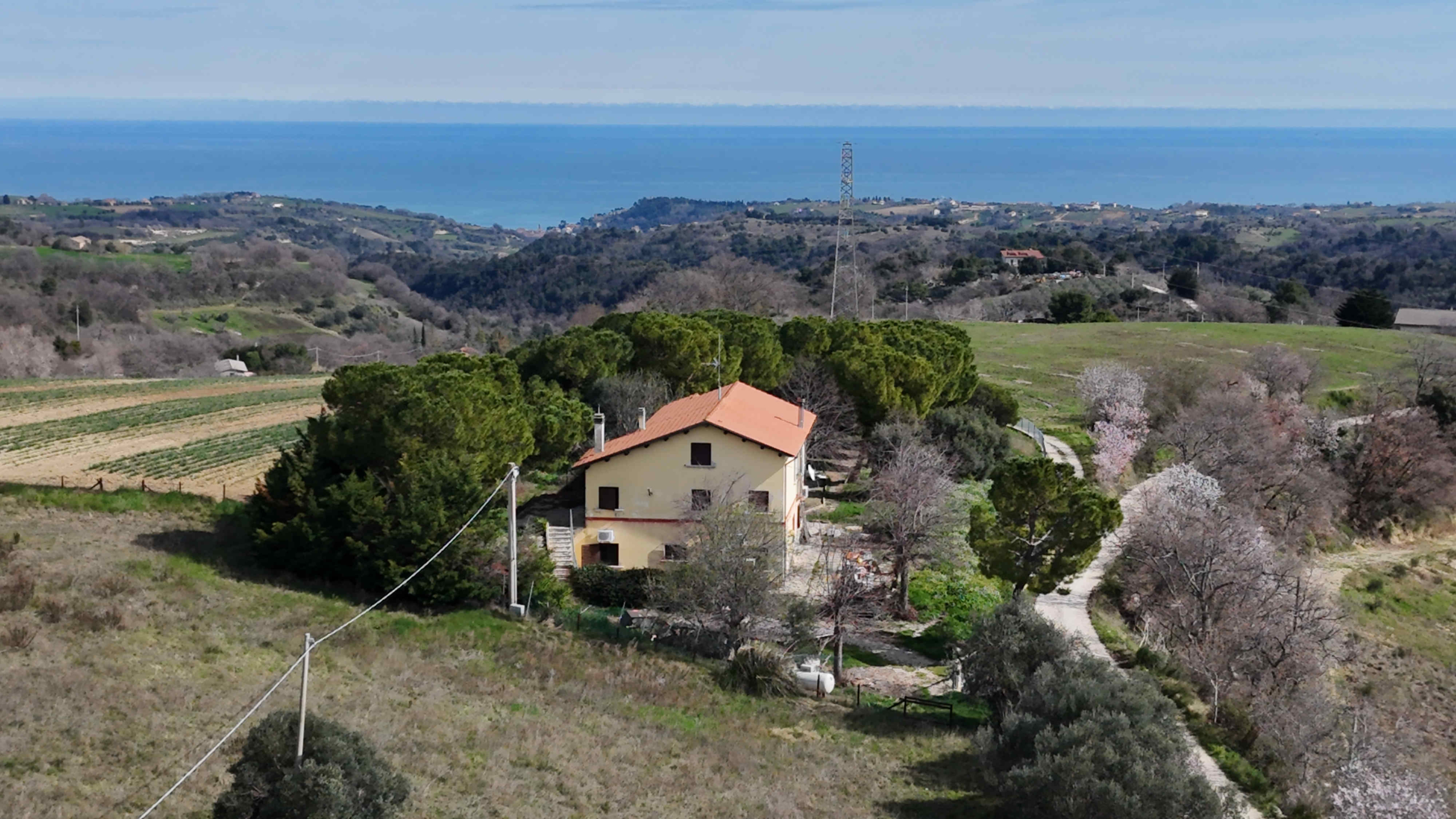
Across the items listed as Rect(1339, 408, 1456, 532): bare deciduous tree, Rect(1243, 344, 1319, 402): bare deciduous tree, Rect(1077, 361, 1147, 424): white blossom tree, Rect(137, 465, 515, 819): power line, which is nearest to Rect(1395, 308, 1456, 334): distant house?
Rect(1243, 344, 1319, 402): bare deciduous tree

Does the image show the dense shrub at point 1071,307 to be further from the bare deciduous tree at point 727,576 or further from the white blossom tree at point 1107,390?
the bare deciduous tree at point 727,576

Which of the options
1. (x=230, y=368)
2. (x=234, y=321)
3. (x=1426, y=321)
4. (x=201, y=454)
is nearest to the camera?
(x=201, y=454)

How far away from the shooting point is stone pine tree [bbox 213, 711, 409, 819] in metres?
13.6

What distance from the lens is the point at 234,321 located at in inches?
4424

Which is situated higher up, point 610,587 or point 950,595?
point 610,587

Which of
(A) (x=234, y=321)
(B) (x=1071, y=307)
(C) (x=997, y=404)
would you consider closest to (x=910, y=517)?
(C) (x=997, y=404)

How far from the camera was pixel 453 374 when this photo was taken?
31.3m

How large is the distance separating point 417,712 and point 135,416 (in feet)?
95.8

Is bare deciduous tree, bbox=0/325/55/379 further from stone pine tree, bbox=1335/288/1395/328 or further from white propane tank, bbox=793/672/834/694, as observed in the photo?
stone pine tree, bbox=1335/288/1395/328

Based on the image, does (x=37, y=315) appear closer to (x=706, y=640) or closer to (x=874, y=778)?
(x=706, y=640)

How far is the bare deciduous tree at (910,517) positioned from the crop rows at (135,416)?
2585cm

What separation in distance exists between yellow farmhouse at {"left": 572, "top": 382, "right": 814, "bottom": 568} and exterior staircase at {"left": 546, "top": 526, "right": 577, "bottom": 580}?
0.25 meters

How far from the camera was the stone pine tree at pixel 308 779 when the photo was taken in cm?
1359

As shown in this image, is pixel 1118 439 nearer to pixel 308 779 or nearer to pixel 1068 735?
pixel 1068 735
